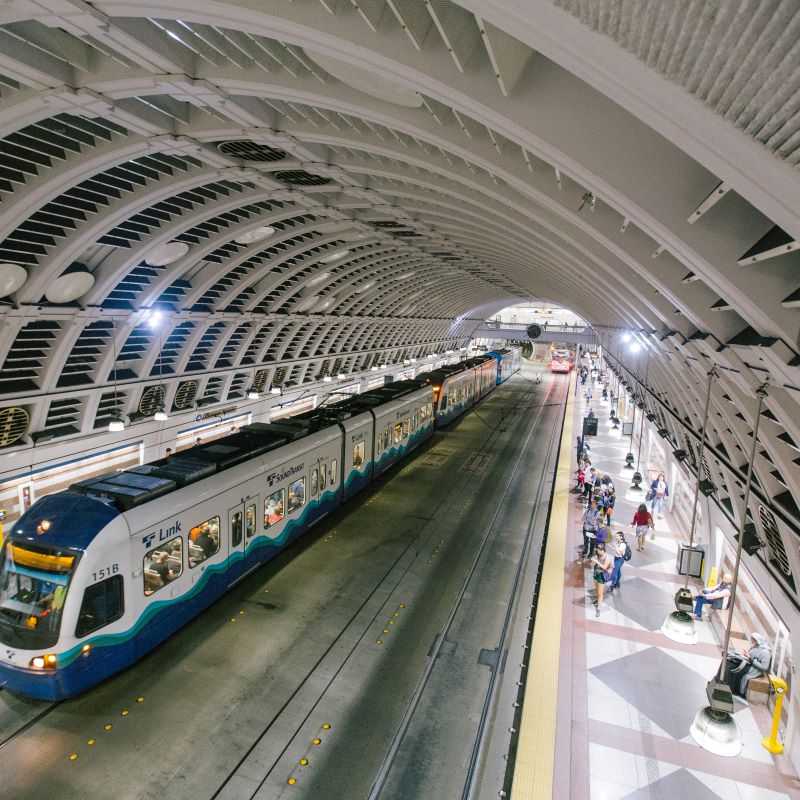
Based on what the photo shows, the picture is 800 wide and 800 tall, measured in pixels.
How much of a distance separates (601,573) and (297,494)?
7.65 m

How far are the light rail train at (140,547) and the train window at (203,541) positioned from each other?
0.03m

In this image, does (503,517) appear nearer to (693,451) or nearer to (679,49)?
(693,451)

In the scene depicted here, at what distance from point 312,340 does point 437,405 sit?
808 centimetres

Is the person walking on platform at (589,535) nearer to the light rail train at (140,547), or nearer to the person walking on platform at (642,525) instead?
the person walking on platform at (642,525)

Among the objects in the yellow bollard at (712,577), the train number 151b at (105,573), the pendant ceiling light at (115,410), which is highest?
the pendant ceiling light at (115,410)

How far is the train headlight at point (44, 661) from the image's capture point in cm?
855

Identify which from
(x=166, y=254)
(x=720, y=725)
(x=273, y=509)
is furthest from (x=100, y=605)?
(x=166, y=254)

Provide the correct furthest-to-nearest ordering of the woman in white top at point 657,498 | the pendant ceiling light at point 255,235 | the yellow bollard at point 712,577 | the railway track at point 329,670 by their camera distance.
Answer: the woman in white top at point 657,498
the pendant ceiling light at point 255,235
the yellow bollard at point 712,577
the railway track at point 329,670

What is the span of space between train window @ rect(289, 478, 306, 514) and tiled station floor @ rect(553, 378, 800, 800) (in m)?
7.00

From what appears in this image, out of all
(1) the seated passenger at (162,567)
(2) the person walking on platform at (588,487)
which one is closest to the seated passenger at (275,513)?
(1) the seated passenger at (162,567)

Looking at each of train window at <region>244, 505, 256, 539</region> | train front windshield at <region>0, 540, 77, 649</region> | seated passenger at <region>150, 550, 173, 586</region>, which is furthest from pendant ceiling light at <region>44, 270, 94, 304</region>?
seated passenger at <region>150, 550, 173, 586</region>

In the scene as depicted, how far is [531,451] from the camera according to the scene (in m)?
29.3

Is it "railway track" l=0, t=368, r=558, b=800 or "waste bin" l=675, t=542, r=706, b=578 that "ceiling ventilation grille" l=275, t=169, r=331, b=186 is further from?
"waste bin" l=675, t=542, r=706, b=578

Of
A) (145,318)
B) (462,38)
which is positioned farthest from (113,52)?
(145,318)
